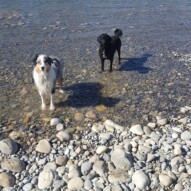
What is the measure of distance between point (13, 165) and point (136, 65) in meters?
5.81

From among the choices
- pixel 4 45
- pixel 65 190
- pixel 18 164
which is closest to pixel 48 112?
pixel 18 164

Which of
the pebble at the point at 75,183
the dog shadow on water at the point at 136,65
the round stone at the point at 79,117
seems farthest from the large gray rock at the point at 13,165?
the dog shadow on water at the point at 136,65

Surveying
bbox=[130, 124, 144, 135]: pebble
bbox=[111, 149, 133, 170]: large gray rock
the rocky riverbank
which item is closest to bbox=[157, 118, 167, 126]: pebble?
the rocky riverbank

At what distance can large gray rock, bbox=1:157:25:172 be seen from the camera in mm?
5379

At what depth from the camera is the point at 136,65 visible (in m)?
10.1

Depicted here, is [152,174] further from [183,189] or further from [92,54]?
[92,54]

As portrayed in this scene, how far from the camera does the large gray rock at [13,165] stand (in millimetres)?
5379

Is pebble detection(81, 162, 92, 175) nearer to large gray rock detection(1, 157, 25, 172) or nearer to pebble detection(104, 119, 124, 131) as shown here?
large gray rock detection(1, 157, 25, 172)

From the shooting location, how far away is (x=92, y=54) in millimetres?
10992

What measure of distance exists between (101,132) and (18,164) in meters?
1.83

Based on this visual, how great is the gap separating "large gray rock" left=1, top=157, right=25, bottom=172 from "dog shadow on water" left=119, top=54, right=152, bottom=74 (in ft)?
16.9

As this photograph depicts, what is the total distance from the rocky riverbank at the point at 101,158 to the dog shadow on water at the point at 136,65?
3182 millimetres

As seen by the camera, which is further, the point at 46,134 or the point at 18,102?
the point at 18,102

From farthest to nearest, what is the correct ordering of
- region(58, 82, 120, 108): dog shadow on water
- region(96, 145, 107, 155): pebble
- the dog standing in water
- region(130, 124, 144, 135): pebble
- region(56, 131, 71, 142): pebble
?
region(58, 82, 120, 108): dog shadow on water < the dog standing in water < region(130, 124, 144, 135): pebble < region(56, 131, 71, 142): pebble < region(96, 145, 107, 155): pebble
